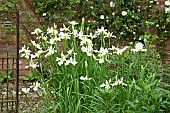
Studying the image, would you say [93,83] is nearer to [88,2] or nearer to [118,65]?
[118,65]

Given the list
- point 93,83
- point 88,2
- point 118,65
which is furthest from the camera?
point 88,2

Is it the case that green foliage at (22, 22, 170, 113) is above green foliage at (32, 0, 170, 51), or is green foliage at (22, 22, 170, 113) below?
below

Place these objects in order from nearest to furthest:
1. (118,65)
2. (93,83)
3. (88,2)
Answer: (93,83)
(118,65)
(88,2)

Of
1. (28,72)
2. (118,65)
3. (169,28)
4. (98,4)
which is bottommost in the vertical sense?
(28,72)

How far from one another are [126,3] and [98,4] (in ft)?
1.20

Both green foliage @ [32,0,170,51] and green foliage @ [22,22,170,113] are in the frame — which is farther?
green foliage @ [32,0,170,51]

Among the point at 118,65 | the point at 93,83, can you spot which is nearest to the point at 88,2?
the point at 118,65

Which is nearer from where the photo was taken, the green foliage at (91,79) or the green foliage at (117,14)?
the green foliage at (91,79)

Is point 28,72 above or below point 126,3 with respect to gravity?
below

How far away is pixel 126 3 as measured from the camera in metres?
4.48

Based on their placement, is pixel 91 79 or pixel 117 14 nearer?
pixel 91 79

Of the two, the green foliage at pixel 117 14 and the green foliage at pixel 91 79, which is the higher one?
the green foliage at pixel 117 14

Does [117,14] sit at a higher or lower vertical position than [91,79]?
higher

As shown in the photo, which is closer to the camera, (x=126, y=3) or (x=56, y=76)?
(x=56, y=76)
